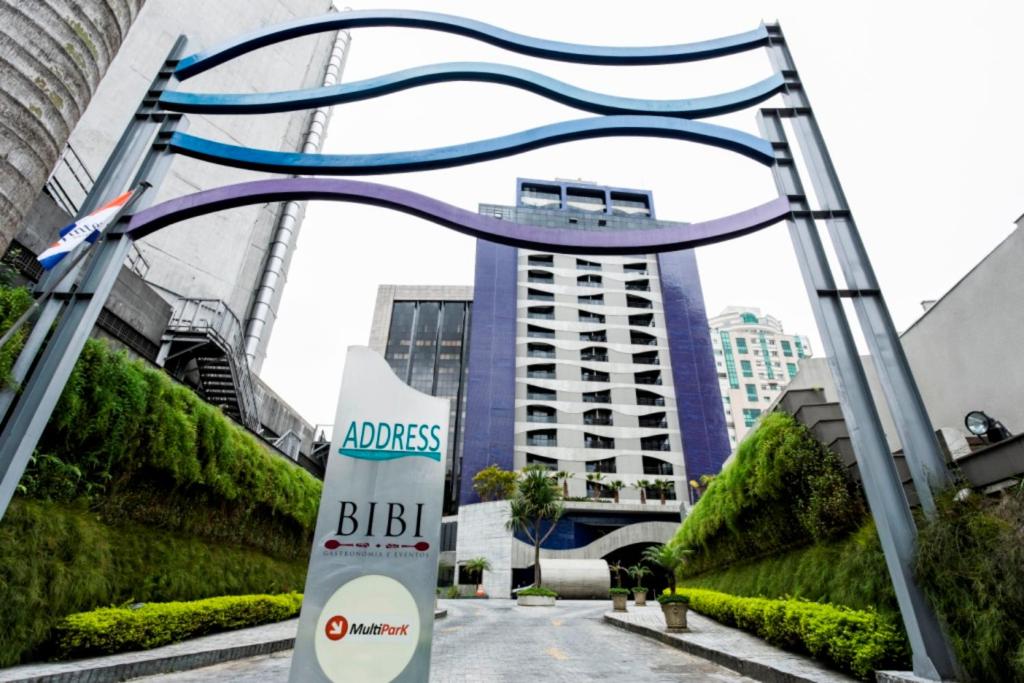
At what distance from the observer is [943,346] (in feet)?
38.9

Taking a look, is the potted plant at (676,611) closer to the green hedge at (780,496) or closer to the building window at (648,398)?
the green hedge at (780,496)

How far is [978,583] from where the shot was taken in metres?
4.04

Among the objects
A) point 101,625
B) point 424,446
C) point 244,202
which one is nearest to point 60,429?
point 101,625

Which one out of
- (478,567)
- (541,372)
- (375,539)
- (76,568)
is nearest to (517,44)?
(375,539)

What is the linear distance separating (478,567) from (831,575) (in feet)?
121

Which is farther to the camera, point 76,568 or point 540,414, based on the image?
point 540,414

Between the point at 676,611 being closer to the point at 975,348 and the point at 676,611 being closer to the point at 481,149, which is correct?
the point at 975,348

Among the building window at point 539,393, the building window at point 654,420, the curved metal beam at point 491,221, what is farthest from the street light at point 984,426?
the building window at point 654,420

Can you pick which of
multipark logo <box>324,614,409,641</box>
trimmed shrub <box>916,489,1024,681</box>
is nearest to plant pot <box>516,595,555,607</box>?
trimmed shrub <box>916,489,1024,681</box>

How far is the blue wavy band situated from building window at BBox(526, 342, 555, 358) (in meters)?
49.7

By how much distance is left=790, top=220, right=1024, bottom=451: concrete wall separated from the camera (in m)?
9.81

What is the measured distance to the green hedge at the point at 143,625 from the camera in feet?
20.2

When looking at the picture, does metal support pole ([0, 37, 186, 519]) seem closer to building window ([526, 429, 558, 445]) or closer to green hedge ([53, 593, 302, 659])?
green hedge ([53, 593, 302, 659])

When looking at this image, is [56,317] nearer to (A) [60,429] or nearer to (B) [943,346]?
(A) [60,429]
